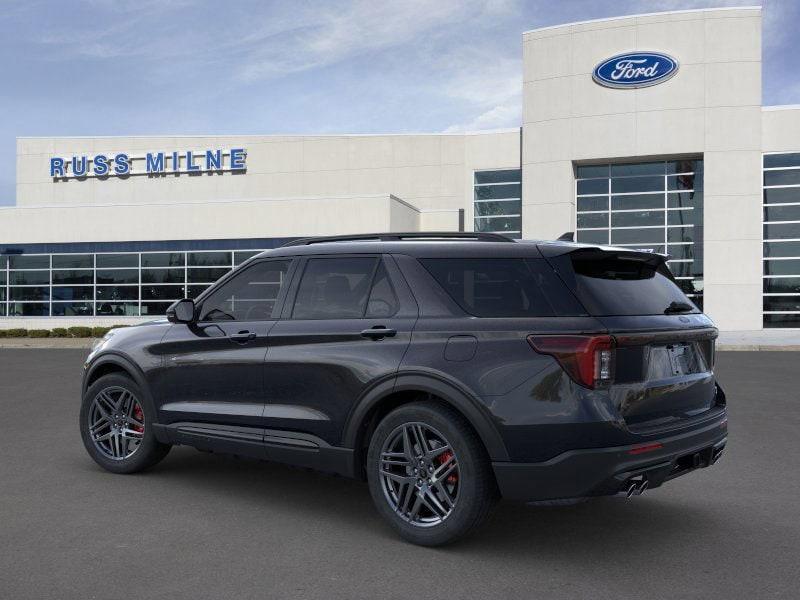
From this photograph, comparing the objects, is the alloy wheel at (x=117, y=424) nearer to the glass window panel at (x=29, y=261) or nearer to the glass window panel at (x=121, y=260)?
the glass window panel at (x=121, y=260)

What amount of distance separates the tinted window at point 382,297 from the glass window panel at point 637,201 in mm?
31246

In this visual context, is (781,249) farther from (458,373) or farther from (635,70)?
(458,373)

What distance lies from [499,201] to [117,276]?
17.7 metres

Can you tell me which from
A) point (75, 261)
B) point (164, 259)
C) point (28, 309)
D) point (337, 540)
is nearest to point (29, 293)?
point (28, 309)

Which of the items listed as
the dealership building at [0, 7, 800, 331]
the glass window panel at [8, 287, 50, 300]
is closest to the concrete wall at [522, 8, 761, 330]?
the dealership building at [0, 7, 800, 331]

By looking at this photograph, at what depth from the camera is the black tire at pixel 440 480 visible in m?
4.41

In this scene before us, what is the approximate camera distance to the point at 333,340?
16.7ft

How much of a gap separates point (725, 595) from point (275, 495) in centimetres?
311

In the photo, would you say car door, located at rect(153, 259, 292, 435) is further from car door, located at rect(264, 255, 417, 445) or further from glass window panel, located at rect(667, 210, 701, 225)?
glass window panel, located at rect(667, 210, 701, 225)

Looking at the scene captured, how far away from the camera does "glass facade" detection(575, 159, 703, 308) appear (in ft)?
111

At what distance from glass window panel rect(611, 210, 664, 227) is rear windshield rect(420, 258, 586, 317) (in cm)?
3128

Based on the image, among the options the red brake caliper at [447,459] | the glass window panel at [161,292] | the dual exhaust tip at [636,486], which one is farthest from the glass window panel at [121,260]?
the dual exhaust tip at [636,486]

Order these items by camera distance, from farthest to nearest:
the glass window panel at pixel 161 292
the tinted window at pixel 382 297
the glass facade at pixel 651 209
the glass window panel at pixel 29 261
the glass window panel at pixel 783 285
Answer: the glass window panel at pixel 29 261 < the glass window panel at pixel 161 292 < the glass facade at pixel 651 209 < the glass window panel at pixel 783 285 < the tinted window at pixel 382 297

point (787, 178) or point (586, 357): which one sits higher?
point (787, 178)
